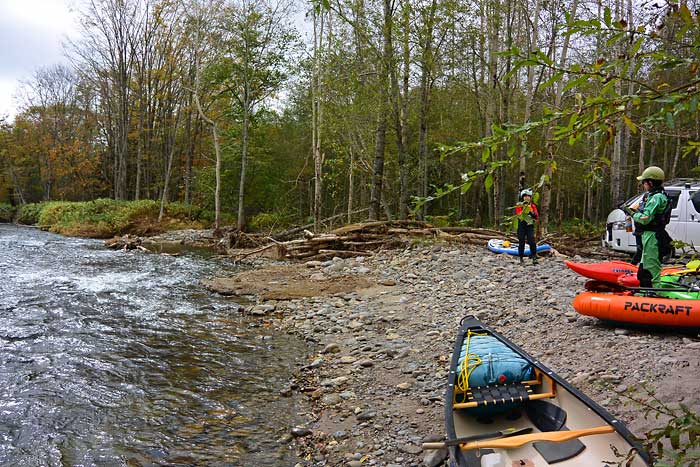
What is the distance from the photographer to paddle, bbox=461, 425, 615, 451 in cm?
324

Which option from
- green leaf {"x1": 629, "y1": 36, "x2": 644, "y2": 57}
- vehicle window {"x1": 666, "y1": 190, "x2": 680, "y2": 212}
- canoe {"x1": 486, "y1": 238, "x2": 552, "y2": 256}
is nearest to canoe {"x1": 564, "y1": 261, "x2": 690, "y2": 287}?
canoe {"x1": 486, "y1": 238, "x2": 552, "y2": 256}

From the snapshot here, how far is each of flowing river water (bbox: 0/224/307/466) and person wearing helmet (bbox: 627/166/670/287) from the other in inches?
174

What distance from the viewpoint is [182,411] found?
192 inches

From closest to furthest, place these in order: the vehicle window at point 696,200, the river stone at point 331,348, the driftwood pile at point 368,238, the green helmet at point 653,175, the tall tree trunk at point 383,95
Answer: the green helmet at point 653,175 → the river stone at point 331,348 → the vehicle window at point 696,200 → the driftwood pile at point 368,238 → the tall tree trunk at point 383,95

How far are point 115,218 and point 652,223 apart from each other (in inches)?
974

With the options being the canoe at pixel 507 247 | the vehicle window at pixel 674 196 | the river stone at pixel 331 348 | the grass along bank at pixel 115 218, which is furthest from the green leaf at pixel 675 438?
the grass along bank at pixel 115 218

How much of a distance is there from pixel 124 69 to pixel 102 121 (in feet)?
34.8

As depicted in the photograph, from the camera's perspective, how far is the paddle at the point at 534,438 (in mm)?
3244

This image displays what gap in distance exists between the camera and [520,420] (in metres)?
3.97

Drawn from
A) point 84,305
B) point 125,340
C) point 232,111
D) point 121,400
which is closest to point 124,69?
point 232,111

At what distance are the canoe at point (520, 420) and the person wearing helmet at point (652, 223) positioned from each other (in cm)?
238

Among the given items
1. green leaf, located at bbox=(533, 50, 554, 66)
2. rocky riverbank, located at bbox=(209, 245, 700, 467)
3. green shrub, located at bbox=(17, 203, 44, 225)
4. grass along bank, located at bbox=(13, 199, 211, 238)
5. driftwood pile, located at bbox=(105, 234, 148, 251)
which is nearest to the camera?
green leaf, located at bbox=(533, 50, 554, 66)

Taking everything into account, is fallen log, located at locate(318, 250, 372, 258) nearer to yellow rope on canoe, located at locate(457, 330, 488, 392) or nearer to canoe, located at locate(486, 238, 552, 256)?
canoe, located at locate(486, 238, 552, 256)

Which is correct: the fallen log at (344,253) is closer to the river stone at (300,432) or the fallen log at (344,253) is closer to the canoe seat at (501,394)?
the river stone at (300,432)
